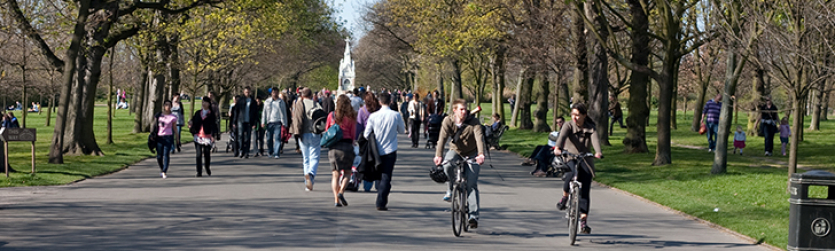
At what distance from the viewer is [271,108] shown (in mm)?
21391

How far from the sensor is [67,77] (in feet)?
61.4

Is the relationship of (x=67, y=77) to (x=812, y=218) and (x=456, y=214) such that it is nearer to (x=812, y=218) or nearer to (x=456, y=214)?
(x=456, y=214)

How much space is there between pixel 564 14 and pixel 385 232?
24568 millimetres

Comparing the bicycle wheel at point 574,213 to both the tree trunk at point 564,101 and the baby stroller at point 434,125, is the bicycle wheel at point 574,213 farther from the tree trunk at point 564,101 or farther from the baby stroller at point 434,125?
the tree trunk at point 564,101

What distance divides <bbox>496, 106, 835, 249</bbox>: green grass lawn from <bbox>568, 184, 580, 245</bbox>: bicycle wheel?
221cm

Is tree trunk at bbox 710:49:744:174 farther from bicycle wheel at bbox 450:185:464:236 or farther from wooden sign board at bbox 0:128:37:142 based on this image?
wooden sign board at bbox 0:128:37:142

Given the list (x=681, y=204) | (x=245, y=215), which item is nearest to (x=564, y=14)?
(x=681, y=204)

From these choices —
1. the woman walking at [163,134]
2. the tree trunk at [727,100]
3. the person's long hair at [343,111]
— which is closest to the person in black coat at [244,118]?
the woman walking at [163,134]

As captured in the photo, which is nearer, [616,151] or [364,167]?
[364,167]

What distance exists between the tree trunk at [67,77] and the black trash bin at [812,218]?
14.2 m

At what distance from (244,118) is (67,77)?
446cm

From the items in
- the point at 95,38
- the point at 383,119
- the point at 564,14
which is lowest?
the point at 383,119

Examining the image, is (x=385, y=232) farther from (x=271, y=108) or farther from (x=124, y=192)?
(x=271, y=108)

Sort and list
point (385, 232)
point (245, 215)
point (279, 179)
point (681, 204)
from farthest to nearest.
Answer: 1. point (279, 179)
2. point (681, 204)
3. point (245, 215)
4. point (385, 232)
